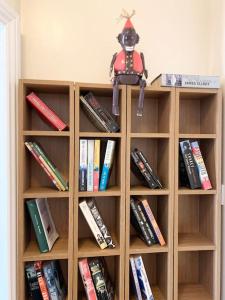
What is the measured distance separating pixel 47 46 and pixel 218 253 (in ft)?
4.78

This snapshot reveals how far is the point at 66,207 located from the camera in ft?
4.71

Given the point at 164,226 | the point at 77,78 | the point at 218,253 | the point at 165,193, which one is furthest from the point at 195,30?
the point at 218,253

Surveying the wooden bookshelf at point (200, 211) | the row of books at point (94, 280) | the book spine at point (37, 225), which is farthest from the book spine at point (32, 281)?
the wooden bookshelf at point (200, 211)

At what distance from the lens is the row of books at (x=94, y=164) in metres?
1.25

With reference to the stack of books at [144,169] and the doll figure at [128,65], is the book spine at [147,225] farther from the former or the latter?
the doll figure at [128,65]

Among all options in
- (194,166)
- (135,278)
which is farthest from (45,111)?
(135,278)

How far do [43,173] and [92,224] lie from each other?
0.40 metres

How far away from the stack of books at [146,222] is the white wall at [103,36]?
73 centimetres

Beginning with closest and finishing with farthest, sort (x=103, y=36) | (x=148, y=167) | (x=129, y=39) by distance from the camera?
1. (x=129, y=39)
2. (x=148, y=167)
3. (x=103, y=36)

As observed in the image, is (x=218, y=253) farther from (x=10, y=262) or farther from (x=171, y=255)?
(x=10, y=262)

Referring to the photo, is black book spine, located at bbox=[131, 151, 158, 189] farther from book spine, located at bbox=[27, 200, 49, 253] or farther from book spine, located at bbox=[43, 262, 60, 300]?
book spine, located at bbox=[43, 262, 60, 300]

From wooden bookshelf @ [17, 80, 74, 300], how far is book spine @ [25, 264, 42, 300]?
0.03m

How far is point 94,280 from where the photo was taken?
1.27 metres

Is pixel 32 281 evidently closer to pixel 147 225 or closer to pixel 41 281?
pixel 41 281
